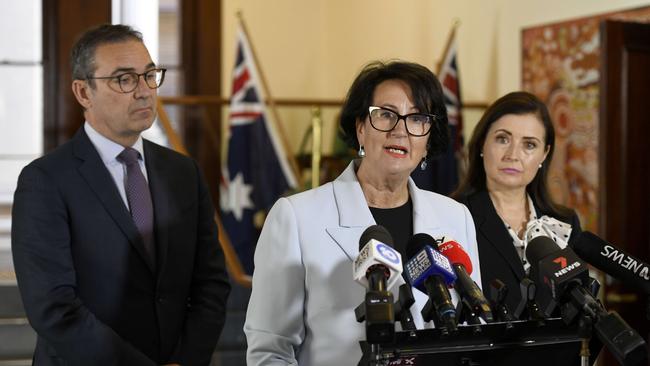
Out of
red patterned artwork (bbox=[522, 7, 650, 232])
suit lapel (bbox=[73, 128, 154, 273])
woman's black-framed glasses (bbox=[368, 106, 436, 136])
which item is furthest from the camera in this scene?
red patterned artwork (bbox=[522, 7, 650, 232])

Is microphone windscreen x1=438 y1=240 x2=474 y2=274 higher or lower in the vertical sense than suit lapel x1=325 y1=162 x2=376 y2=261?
lower

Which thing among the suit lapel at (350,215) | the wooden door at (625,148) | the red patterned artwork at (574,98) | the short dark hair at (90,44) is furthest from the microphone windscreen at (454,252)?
the red patterned artwork at (574,98)

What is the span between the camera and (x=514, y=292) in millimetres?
2779

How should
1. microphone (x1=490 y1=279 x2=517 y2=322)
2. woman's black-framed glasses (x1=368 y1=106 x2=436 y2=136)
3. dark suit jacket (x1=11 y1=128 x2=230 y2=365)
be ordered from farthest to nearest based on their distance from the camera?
dark suit jacket (x1=11 y1=128 x2=230 y2=365), woman's black-framed glasses (x1=368 y1=106 x2=436 y2=136), microphone (x1=490 y1=279 x2=517 y2=322)

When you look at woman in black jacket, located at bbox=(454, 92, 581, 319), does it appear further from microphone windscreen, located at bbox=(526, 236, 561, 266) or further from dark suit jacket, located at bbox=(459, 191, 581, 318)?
microphone windscreen, located at bbox=(526, 236, 561, 266)

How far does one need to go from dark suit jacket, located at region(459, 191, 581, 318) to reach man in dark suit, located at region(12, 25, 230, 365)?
746mm

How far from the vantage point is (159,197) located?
8.46ft

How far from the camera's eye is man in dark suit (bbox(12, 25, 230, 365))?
236 centimetres

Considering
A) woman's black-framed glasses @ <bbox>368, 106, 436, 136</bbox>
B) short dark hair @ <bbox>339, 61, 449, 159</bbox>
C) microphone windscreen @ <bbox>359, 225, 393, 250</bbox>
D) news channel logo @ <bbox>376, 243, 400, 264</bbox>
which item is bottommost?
news channel logo @ <bbox>376, 243, 400, 264</bbox>

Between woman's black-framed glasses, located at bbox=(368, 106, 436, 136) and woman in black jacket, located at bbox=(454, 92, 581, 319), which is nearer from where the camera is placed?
woman's black-framed glasses, located at bbox=(368, 106, 436, 136)

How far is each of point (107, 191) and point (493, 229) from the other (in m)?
1.13

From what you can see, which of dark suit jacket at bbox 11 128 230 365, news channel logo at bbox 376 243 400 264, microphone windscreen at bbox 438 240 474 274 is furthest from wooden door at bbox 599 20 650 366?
news channel logo at bbox 376 243 400 264

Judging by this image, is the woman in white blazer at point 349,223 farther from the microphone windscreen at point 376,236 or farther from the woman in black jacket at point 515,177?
the woman in black jacket at point 515,177

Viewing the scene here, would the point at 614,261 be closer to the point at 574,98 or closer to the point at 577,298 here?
the point at 577,298
